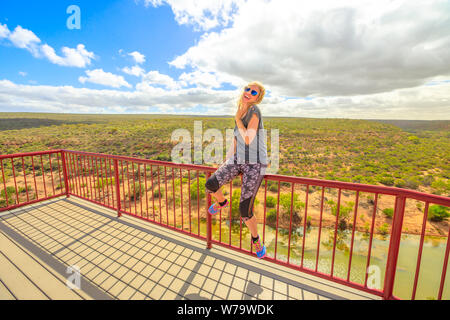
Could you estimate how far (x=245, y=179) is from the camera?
234 centimetres

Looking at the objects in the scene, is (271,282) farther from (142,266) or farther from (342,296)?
(142,266)

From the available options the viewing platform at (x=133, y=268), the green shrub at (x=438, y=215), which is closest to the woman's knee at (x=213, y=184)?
the viewing platform at (x=133, y=268)

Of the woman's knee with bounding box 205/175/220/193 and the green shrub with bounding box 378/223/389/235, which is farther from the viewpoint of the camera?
the green shrub with bounding box 378/223/389/235

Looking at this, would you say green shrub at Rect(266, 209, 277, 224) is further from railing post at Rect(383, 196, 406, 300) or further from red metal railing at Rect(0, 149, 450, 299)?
railing post at Rect(383, 196, 406, 300)

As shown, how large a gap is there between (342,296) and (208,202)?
6.08 ft

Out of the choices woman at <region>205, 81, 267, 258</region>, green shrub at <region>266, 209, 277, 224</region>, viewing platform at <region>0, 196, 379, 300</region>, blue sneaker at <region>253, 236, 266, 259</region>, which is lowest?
green shrub at <region>266, 209, 277, 224</region>

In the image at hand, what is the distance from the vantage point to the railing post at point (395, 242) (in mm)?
1937

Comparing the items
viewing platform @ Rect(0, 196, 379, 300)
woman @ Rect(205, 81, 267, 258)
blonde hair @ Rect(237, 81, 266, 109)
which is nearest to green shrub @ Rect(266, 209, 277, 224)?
viewing platform @ Rect(0, 196, 379, 300)

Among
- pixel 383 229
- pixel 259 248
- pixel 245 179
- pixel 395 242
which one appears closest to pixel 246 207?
pixel 245 179

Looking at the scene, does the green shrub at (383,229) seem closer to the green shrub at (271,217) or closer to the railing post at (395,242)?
the green shrub at (271,217)

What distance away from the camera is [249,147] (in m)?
2.28

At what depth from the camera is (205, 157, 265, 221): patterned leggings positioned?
2.32 metres
